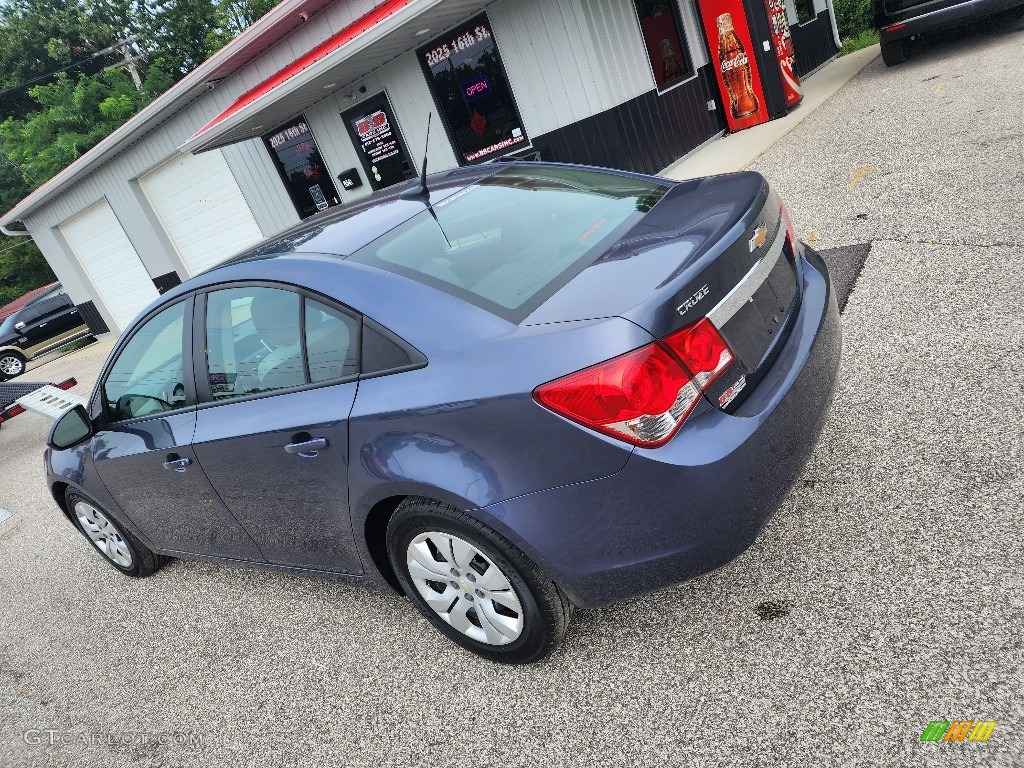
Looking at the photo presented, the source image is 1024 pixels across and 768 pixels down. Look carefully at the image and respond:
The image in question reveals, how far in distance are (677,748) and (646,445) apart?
0.89m

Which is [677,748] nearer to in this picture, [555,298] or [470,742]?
[470,742]

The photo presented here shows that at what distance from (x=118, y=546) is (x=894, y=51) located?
1294 centimetres

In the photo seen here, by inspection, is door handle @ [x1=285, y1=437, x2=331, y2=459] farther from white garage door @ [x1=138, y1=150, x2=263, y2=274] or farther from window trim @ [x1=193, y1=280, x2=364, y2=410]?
white garage door @ [x1=138, y1=150, x2=263, y2=274]

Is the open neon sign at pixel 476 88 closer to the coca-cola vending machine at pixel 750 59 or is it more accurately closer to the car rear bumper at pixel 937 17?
the coca-cola vending machine at pixel 750 59

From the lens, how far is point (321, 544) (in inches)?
115

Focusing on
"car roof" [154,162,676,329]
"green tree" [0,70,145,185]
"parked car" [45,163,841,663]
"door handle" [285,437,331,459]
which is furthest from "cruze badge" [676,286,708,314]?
"green tree" [0,70,145,185]

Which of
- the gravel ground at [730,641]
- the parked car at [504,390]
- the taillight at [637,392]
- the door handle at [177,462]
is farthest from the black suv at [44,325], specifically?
the taillight at [637,392]

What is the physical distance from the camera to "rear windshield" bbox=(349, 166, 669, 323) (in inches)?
97.1

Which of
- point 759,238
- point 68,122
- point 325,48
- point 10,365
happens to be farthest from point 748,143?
point 68,122

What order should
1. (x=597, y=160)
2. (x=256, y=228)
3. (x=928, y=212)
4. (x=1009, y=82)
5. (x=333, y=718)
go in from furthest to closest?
(x=256, y=228)
(x=597, y=160)
(x=1009, y=82)
(x=928, y=212)
(x=333, y=718)

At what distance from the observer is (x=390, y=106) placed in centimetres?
1093

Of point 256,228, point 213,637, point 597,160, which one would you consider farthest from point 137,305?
point 213,637

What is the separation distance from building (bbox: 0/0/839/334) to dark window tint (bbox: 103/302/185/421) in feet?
20.0

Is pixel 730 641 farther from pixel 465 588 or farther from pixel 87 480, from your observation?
pixel 87 480
